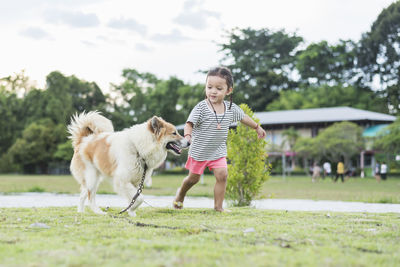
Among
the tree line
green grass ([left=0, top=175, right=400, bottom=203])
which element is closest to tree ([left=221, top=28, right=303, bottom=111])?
the tree line

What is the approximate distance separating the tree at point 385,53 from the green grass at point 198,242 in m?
54.0

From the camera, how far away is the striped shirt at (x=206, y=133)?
21.8ft

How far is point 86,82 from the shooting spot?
6888 cm

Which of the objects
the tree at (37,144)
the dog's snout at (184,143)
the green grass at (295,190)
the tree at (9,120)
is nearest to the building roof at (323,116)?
the green grass at (295,190)

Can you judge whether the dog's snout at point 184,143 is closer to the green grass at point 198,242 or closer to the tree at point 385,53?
the green grass at point 198,242

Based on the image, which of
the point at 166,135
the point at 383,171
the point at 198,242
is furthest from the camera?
the point at 383,171

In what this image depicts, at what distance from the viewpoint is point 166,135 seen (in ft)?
20.8

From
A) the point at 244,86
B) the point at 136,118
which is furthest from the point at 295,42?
the point at 136,118

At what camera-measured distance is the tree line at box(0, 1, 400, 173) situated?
195 ft

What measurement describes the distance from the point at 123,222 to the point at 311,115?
169ft

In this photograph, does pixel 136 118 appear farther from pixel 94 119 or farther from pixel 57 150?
pixel 94 119

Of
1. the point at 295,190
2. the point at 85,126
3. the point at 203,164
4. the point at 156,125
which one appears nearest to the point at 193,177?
the point at 203,164

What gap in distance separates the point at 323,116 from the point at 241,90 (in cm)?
1883

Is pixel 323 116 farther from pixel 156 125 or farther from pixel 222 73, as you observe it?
pixel 156 125
